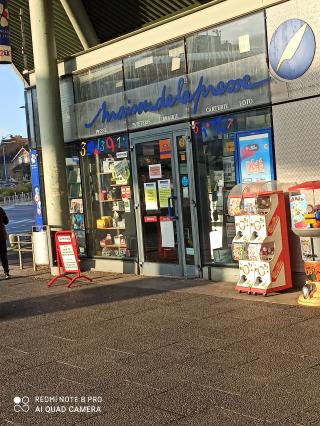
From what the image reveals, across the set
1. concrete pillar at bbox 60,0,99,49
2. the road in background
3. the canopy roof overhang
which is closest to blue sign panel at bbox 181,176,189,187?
the canopy roof overhang

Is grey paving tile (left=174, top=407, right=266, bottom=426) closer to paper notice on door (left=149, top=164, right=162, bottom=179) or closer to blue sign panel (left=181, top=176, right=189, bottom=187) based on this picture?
blue sign panel (left=181, top=176, right=189, bottom=187)

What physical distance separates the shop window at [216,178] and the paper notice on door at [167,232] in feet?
2.32

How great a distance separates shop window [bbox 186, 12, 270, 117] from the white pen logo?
5467 mm

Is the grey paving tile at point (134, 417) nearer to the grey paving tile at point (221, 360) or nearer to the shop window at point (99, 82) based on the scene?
the grey paving tile at point (221, 360)

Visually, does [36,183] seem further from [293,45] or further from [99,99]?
[293,45]

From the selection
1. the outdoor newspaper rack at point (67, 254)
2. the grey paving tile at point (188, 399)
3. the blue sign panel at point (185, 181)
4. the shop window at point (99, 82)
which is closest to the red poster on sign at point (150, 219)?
the blue sign panel at point (185, 181)

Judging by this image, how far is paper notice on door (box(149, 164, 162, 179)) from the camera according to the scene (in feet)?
35.0

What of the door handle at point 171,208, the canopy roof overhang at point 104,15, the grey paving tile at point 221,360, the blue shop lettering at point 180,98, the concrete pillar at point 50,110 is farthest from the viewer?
the canopy roof overhang at point 104,15

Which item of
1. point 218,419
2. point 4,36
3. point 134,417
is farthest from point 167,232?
point 218,419

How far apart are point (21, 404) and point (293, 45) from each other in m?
5.84

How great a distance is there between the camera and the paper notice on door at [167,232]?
34.6 feet

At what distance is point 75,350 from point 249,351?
180cm

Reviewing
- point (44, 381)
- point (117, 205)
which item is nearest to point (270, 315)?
point (44, 381)

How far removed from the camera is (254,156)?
8953 mm
